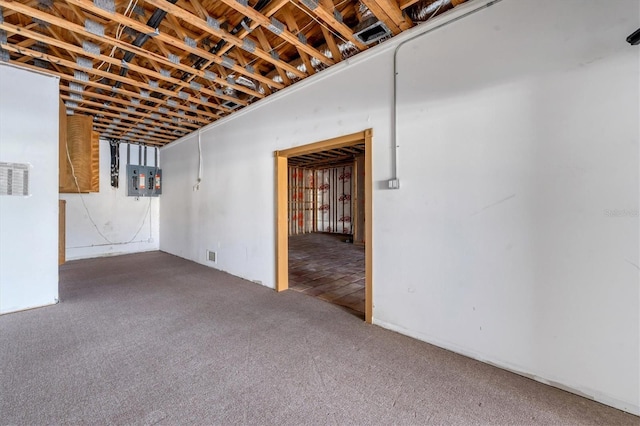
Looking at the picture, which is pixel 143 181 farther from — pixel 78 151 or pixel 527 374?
pixel 527 374

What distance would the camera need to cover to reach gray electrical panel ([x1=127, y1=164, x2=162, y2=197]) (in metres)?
6.82

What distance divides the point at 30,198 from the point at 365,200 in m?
3.93

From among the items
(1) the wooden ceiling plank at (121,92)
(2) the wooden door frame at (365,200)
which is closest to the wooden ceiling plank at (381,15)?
(2) the wooden door frame at (365,200)

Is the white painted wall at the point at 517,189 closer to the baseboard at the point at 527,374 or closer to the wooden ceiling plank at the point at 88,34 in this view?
the baseboard at the point at 527,374

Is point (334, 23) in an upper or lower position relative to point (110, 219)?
upper

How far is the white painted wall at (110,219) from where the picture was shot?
616 cm

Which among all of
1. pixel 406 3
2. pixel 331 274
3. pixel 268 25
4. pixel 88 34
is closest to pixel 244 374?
pixel 268 25

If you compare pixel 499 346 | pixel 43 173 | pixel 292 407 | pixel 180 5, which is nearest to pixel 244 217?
pixel 43 173

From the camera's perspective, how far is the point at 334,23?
2363 millimetres

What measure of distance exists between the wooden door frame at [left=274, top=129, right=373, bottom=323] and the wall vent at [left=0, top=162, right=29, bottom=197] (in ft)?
9.60

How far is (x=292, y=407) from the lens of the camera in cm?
162

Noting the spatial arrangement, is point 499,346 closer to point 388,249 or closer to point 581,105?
point 388,249

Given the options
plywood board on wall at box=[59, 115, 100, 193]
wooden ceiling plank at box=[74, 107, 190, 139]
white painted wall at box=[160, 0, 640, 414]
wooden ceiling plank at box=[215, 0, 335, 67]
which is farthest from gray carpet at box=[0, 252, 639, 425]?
wooden ceiling plank at box=[74, 107, 190, 139]

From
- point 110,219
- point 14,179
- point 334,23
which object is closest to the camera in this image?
point 334,23
